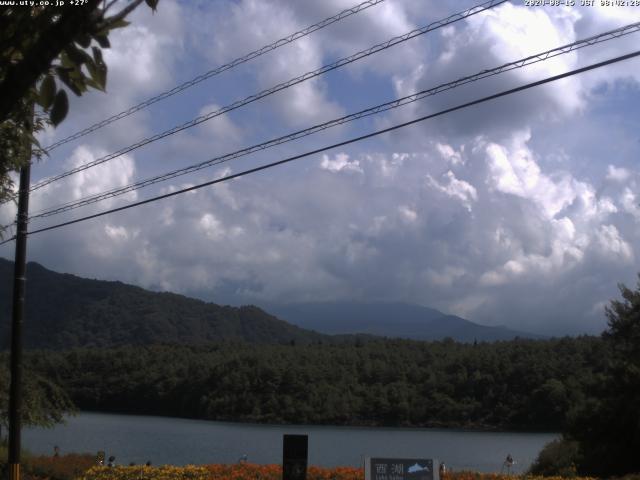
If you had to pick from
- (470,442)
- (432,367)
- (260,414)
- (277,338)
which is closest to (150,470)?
(470,442)

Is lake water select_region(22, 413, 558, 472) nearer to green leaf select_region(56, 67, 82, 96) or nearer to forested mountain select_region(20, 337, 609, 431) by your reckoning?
forested mountain select_region(20, 337, 609, 431)

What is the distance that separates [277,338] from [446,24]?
187 m

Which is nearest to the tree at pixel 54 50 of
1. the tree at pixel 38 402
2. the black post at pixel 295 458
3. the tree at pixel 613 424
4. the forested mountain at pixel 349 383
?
the black post at pixel 295 458

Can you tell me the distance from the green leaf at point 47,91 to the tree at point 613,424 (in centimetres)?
1968

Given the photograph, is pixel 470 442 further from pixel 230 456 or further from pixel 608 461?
pixel 608 461

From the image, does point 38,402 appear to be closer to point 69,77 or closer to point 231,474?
point 231,474

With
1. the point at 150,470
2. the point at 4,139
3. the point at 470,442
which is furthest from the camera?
the point at 470,442

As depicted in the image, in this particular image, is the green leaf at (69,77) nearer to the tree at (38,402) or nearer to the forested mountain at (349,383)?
the tree at (38,402)

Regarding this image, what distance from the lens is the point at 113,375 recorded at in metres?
78.9

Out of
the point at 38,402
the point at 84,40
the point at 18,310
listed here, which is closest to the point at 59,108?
the point at 84,40

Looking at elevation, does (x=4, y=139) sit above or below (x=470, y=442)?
above

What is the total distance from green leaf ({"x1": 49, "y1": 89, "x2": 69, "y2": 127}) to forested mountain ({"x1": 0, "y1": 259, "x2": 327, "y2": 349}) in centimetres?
14971

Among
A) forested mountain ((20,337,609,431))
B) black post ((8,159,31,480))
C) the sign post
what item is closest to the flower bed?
black post ((8,159,31,480))

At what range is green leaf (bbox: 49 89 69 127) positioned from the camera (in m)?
4.59
